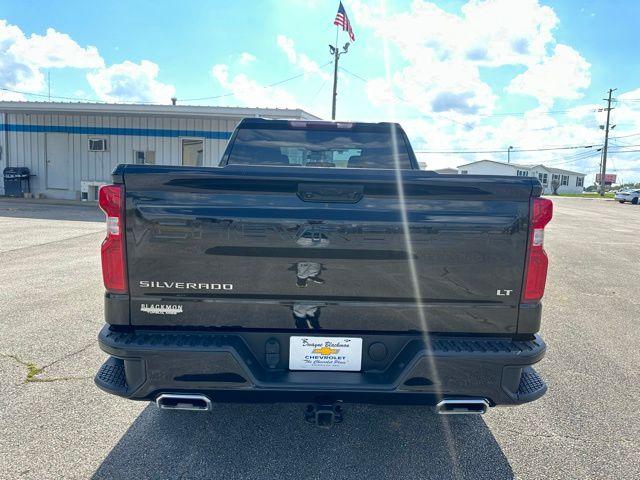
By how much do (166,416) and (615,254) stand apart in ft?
39.3

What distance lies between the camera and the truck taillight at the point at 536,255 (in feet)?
7.48

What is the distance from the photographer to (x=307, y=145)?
4023mm

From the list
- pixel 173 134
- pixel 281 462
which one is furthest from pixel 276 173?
pixel 173 134

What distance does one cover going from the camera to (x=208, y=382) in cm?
232

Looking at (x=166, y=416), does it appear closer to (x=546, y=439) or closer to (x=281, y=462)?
(x=281, y=462)

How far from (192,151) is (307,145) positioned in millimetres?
18020

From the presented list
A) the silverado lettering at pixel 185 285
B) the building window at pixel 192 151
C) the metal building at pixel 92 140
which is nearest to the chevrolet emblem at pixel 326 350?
the silverado lettering at pixel 185 285

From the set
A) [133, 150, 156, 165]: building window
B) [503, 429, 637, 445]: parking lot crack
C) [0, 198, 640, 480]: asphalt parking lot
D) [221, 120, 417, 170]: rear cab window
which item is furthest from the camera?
[133, 150, 156, 165]: building window

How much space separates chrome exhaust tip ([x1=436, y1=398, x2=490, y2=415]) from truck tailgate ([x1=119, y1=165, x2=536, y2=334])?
19.1 inches

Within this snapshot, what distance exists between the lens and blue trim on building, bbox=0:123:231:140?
19969mm

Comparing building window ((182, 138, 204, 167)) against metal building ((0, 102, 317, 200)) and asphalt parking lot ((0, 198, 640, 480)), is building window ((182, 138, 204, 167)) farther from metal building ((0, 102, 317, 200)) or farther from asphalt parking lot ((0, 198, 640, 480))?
asphalt parking lot ((0, 198, 640, 480))

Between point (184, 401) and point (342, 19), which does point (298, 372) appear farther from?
point (342, 19)

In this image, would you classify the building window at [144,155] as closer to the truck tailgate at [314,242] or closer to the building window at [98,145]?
the building window at [98,145]

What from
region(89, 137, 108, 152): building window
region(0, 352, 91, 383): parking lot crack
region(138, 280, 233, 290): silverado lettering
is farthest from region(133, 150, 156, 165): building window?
region(138, 280, 233, 290): silverado lettering
